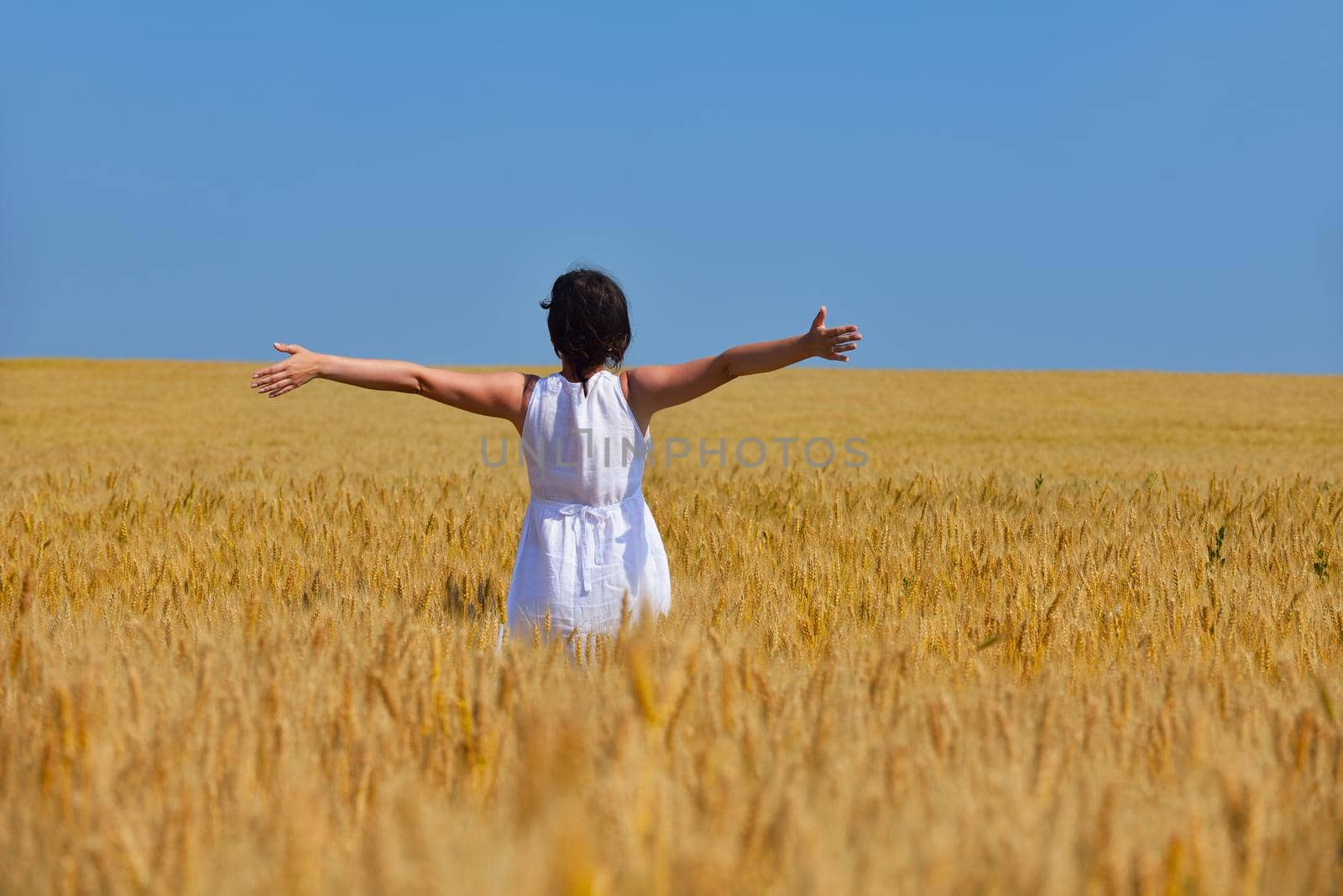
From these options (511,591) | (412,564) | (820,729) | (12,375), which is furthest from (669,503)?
(12,375)

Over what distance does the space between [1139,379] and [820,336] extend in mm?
32604

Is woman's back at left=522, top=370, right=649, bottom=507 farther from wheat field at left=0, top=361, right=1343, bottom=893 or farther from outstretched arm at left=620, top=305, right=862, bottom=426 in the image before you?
wheat field at left=0, top=361, right=1343, bottom=893

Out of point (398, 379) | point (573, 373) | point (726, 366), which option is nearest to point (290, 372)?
point (398, 379)

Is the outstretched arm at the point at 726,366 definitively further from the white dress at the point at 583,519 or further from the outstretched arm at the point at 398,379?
the outstretched arm at the point at 398,379

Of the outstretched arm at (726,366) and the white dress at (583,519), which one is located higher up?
the outstretched arm at (726,366)

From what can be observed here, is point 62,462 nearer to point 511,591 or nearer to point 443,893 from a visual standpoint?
point 511,591

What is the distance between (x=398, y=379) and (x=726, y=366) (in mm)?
930

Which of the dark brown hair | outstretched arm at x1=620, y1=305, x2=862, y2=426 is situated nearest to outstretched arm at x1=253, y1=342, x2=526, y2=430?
the dark brown hair

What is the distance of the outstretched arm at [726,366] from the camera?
2850mm

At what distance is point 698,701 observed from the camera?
200 cm

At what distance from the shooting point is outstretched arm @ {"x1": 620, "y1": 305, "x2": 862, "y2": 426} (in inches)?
112

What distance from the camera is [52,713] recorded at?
1928 mm

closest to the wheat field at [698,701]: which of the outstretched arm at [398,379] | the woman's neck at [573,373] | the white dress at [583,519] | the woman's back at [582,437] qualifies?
the white dress at [583,519]

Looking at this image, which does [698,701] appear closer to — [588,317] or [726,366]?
[726,366]
